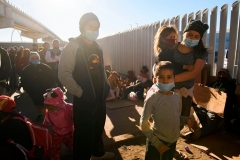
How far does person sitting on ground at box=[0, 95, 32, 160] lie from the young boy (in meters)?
1.58

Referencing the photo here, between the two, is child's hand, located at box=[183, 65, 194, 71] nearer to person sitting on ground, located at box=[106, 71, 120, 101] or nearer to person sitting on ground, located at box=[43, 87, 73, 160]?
person sitting on ground, located at box=[43, 87, 73, 160]

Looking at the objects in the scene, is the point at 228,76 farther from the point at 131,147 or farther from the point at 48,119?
the point at 48,119

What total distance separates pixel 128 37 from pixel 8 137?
7.80 meters

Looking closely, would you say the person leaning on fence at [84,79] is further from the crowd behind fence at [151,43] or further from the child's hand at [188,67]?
the crowd behind fence at [151,43]

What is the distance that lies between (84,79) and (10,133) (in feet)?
3.78

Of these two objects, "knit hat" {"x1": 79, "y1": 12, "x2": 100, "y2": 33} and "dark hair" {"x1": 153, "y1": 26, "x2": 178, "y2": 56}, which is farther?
"dark hair" {"x1": 153, "y1": 26, "x2": 178, "y2": 56}

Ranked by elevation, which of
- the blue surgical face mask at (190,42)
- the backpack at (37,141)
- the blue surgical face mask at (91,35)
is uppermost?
the blue surgical face mask at (91,35)

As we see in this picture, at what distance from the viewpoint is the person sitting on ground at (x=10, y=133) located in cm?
228

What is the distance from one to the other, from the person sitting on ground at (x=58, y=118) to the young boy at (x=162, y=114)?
1434 mm

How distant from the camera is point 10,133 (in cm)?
232

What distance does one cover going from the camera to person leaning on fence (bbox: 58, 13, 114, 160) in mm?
2199

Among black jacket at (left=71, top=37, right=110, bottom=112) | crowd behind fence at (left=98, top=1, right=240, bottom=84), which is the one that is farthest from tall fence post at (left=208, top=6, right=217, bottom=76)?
black jacket at (left=71, top=37, right=110, bottom=112)

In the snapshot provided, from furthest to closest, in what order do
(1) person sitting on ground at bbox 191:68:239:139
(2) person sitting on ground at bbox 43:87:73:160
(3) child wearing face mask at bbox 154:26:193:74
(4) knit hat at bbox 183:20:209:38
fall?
1. (1) person sitting on ground at bbox 191:68:239:139
2. (2) person sitting on ground at bbox 43:87:73:160
3. (3) child wearing face mask at bbox 154:26:193:74
4. (4) knit hat at bbox 183:20:209:38

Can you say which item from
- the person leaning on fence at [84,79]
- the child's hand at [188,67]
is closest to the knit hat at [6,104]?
the person leaning on fence at [84,79]
